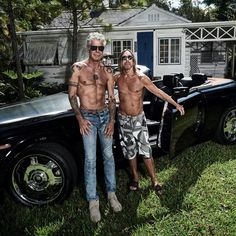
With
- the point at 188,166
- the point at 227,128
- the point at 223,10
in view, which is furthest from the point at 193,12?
the point at 188,166

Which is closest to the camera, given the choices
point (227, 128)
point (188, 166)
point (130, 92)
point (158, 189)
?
point (130, 92)

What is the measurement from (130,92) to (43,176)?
1.38m

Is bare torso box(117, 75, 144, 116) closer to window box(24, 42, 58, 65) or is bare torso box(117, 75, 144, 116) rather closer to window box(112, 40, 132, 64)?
window box(112, 40, 132, 64)

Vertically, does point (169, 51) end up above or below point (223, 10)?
below

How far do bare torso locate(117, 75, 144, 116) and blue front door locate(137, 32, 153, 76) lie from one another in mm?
12796

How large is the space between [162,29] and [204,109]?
1169 cm

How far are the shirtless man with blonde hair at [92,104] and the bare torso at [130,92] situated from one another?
1.13ft

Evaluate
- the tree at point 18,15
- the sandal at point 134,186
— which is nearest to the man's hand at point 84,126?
the sandal at point 134,186

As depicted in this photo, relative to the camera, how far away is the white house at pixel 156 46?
1551cm

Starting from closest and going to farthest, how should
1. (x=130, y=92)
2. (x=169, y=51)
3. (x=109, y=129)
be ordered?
(x=109, y=129)
(x=130, y=92)
(x=169, y=51)

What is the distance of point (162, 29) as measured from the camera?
51.7 ft

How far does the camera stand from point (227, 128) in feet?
17.9

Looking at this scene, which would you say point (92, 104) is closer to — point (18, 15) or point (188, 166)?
point (188, 166)

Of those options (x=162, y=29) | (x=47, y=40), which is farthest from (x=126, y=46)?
(x=47, y=40)
